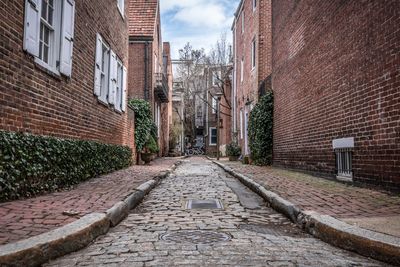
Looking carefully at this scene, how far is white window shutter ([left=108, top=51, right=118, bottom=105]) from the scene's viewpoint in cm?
1166

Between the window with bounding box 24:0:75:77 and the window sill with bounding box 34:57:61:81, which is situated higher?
the window with bounding box 24:0:75:77

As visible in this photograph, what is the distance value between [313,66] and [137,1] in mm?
16643

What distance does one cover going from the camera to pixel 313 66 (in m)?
10.1

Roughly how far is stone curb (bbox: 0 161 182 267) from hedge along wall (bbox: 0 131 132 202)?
153cm

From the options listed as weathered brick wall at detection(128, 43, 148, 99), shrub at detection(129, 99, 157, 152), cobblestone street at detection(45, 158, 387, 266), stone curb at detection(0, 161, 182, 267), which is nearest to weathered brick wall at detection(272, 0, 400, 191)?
cobblestone street at detection(45, 158, 387, 266)

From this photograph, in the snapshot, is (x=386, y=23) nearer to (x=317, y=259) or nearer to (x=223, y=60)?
(x=317, y=259)

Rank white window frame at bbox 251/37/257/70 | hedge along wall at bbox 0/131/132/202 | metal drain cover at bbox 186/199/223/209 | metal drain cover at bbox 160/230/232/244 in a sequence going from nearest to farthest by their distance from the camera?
metal drain cover at bbox 160/230/232/244, hedge along wall at bbox 0/131/132/202, metal drain cover at bbox 186/199/223/209, white window frame at bbox 251/37/257/70

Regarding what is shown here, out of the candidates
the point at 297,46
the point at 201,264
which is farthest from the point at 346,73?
the point at 201,264

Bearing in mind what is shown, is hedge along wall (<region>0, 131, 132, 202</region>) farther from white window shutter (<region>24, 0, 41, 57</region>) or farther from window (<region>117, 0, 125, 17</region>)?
window (<region>117, 0, 125, 17</region>)

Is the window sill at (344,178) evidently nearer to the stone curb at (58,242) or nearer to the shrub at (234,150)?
the stone curb at (58,242)

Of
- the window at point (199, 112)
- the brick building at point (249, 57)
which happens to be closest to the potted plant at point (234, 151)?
the brick building at point (249, 57)

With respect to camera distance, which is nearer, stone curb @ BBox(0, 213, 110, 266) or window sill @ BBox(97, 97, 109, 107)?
stone curb @ BBox(0, 213, 110, 266)

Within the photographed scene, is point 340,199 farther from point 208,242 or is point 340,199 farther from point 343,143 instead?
point 208,242

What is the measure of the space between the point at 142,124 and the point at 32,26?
11033 mm
